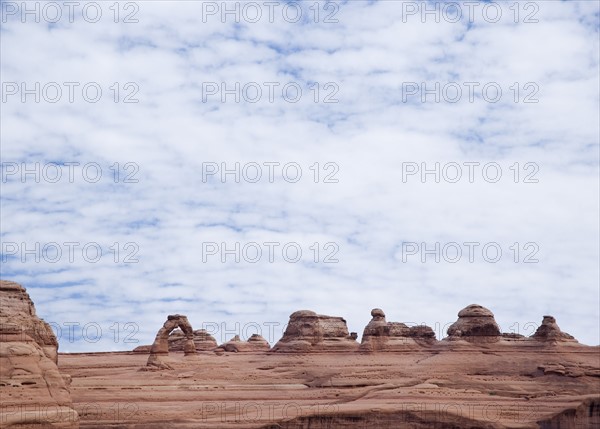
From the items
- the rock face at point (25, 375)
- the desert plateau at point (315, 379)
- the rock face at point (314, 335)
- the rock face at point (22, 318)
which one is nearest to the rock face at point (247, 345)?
the desert plateau at point (315, 379)

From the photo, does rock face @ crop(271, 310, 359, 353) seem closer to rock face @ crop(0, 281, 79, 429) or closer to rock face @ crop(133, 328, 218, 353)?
rock face @ crop(133, 328, 218, 353)

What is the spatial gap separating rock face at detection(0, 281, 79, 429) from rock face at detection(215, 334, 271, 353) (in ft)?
160

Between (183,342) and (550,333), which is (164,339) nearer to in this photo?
(183,342)

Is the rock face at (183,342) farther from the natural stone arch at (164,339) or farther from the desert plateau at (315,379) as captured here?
the natural stone arch at (164,339)

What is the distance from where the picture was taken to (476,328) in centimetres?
6831

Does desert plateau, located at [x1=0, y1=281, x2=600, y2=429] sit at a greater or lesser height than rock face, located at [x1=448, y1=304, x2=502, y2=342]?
lesser

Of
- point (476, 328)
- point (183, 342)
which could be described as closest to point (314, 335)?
point (183, 342)

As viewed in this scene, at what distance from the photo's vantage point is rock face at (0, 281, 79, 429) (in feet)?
81.3

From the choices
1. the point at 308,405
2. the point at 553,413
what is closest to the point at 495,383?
the point at 553,413

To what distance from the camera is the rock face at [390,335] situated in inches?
2581

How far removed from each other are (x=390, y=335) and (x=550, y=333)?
13.7 m

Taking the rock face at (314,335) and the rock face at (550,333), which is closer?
the rock face at (314,335)

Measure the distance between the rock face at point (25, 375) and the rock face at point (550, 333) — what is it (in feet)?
167

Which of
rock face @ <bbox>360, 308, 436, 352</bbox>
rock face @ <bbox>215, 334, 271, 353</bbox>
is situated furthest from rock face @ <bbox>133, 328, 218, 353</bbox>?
rock face @ <bbox>360, 308, 436, 352</bbox>
